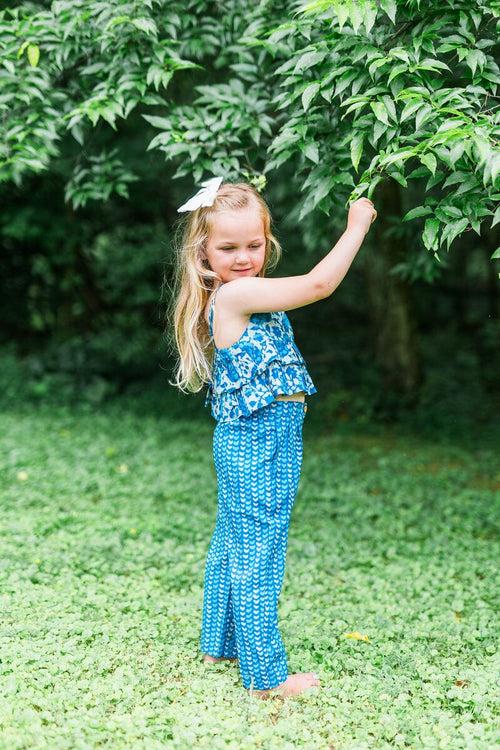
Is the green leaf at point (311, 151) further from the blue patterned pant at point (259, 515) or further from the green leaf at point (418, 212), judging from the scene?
the blue patterned pant at point (259, 515)

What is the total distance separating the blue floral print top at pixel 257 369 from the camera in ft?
9.05

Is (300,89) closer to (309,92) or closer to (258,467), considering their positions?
(309,92)

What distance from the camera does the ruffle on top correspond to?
9.05 feet

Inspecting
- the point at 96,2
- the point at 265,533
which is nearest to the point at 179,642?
the point at 265,533

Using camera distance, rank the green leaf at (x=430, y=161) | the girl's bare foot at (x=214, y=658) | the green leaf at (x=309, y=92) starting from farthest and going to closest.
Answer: the girl's bare foot at (x=214, y=658) < the green leaf at (x=309, y=92) < the green leaf at (x=430, y=161)

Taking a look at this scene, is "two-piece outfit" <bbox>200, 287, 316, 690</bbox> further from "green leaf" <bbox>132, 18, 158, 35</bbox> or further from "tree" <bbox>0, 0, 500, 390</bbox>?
"green leaf" <bbox>132, 18, 158, 35</bbox>

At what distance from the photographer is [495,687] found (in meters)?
2.96

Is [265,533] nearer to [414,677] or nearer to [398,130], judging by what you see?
[414,677]

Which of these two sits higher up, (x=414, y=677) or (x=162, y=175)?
(x=162, y=175)

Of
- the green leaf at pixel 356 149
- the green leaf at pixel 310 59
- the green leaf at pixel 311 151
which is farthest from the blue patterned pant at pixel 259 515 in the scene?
the green leaf at pixel 310 59

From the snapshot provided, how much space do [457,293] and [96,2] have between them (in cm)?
974

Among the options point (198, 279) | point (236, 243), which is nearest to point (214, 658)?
point (198, 279)

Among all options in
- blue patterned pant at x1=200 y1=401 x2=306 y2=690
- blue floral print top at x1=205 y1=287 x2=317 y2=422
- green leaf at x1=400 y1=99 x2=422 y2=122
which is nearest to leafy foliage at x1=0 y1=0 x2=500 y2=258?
green leaf at x1=400 y1=99 x2=422 y2=122

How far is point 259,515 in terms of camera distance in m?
2.83
